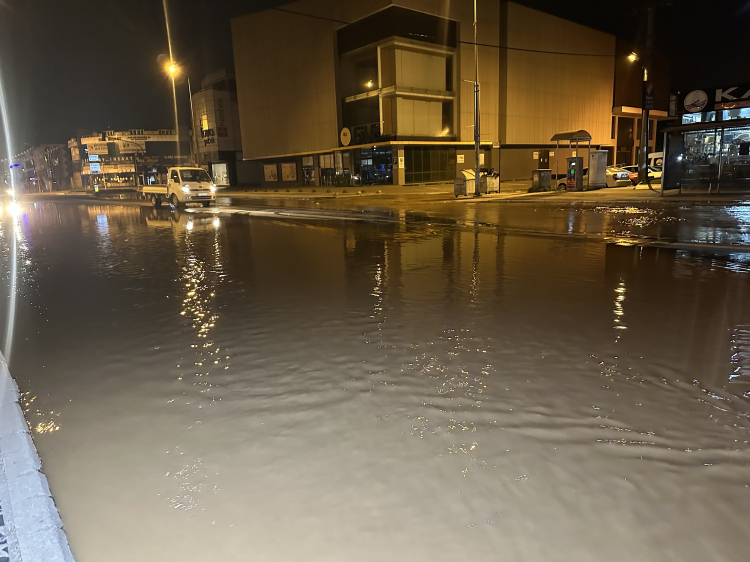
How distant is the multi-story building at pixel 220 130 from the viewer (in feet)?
248

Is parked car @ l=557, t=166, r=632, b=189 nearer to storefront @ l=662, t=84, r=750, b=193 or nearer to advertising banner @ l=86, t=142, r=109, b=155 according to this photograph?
storefront @ l=662, t=84, r=750, b=193

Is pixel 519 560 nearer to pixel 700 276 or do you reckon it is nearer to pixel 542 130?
pixel 700 276

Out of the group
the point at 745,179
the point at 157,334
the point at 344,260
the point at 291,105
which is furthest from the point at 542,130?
the point at 157,334

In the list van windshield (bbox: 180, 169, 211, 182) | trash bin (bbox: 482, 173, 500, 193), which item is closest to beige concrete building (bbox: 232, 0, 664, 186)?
→ trash bin (bbox: 482, 173, 500, 193)

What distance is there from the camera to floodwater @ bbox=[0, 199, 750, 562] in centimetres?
280

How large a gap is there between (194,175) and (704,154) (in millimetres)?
26207

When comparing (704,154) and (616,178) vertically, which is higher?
(704,154)

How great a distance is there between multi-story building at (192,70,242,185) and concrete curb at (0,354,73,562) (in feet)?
252

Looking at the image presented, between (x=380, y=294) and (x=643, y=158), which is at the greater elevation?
(x=643, y=158)

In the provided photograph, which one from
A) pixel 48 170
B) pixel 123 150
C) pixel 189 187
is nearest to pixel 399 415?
pixel 189 187

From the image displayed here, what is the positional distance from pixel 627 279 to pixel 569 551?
22.1 ft

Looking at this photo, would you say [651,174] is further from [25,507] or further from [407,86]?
[25,507]

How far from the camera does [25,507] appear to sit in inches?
116

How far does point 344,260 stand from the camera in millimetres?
10875
